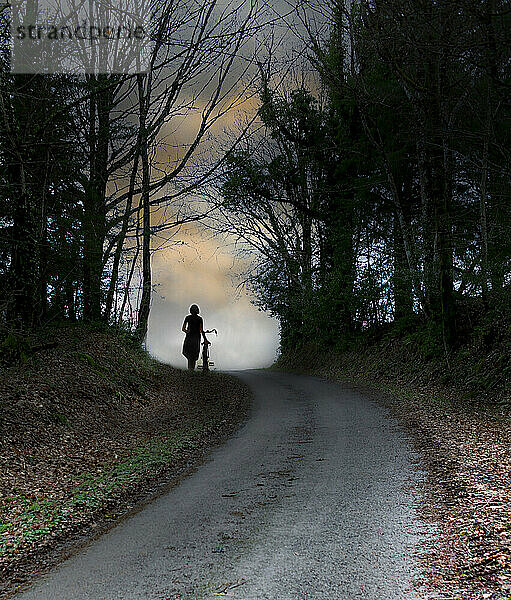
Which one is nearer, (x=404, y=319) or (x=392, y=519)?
(x=392, y=519)

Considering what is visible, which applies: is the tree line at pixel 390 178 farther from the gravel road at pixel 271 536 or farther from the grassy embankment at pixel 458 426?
the gravel road at pixel 271 536

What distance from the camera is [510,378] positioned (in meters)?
10.4

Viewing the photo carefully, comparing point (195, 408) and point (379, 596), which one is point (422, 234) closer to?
point (195, 408)

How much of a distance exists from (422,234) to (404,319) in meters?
3.22

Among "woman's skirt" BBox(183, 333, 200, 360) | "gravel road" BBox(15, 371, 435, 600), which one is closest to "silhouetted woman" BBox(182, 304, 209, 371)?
"woman's skirt" BBox(183, 333, 200, 360)

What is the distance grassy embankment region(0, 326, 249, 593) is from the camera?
4.54m

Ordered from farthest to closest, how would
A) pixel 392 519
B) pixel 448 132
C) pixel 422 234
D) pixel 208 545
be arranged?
pixel 422 234 < pixel 448 132 < pixel 392 519 < pixel 208 545

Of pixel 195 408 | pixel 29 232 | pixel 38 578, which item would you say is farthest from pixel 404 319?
pixel 38 578

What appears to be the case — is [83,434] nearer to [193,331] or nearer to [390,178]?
[193,331]

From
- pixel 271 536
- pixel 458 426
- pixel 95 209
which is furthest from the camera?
pixel 95 209

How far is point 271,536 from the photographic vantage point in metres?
3.87

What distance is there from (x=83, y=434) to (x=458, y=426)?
5.68 meters

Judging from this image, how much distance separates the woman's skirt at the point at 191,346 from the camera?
18.6 m

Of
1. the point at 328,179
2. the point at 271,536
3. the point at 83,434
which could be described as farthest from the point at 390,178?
the point at 271,536
